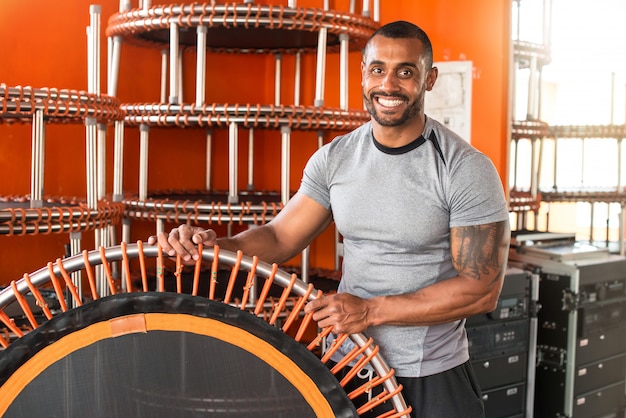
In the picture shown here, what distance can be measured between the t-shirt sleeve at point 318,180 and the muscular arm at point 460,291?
1.21 feet

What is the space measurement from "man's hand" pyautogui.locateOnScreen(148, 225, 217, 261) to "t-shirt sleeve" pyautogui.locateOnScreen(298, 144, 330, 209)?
0.43 m

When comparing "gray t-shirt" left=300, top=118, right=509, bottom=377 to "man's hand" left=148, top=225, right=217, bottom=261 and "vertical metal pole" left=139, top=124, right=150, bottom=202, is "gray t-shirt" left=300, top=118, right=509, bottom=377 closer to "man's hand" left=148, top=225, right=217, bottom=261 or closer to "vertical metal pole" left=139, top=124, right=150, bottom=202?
"man's hand" left=148, top=225, right=217, bottom=261

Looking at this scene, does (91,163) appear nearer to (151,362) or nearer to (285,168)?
(285,168)

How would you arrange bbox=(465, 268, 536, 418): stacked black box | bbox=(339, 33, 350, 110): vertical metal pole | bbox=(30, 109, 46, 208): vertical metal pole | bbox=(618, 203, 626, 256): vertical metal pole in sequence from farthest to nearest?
bbox=(618, 203, 626, 256): vertical metal pole, bbox=(465, 268, 536, 418): stacked black box, bbox=(339, 33, 350, 110): vertical metal pole, bbox=(30, 109, 46, 208): vertical metal pole

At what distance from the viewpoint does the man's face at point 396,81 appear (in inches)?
67.2

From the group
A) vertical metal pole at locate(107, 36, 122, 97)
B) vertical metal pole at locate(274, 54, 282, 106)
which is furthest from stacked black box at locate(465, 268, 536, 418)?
vertical metal pole at locate(107, 36, 122, 97)

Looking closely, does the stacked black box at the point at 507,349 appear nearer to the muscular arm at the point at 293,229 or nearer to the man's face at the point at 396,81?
the muscular arm at the point at 293,229

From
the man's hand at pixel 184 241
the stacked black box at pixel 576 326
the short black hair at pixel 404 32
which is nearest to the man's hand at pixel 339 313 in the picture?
the man's hand at pixel 184 241

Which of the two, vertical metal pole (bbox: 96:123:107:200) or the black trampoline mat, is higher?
vertical metal pole (bbox: 96:123:107:200)

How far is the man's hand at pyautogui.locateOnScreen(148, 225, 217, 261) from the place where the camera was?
1.49 m

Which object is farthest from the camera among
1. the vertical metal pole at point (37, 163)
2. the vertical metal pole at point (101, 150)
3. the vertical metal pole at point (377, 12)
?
the vertical metal pole at point (377, 12)

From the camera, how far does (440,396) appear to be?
1.73 m

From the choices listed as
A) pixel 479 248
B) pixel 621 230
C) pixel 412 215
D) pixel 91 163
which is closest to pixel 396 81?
pixel 412 215

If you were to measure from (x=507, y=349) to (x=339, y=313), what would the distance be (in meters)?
2.16
